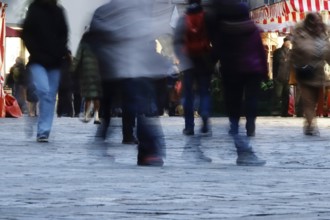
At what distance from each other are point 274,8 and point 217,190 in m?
21.6

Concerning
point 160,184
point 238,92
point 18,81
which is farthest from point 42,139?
point 18,81

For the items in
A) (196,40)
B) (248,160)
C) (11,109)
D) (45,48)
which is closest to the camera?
(248,160)

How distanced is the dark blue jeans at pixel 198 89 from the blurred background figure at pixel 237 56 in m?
3.68

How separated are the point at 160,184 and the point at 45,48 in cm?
607

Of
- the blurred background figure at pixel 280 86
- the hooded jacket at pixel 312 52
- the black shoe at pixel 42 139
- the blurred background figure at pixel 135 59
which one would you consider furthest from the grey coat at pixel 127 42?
the blurred background figure at pixel 280 86

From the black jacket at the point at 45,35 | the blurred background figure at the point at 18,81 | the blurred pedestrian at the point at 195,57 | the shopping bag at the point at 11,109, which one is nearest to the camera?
the blurred pedestrian at the point at 195,57

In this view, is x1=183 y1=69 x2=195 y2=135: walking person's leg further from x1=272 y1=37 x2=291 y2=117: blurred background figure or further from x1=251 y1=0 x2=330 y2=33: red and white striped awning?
x1=251 y1=0 x2=330 y2=33: red and white striped awning

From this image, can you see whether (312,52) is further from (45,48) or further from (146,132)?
(146,132)

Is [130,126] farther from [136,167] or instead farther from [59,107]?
[59,107]

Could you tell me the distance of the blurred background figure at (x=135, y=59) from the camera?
10.6 meters

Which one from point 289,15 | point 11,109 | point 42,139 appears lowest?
point 11,109

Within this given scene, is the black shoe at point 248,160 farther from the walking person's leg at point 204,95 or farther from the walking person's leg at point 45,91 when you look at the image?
the walking person's leg at point 204,95

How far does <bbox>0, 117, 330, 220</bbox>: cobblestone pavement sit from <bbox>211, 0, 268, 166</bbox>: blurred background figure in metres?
0.58

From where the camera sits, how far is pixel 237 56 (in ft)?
36.9
